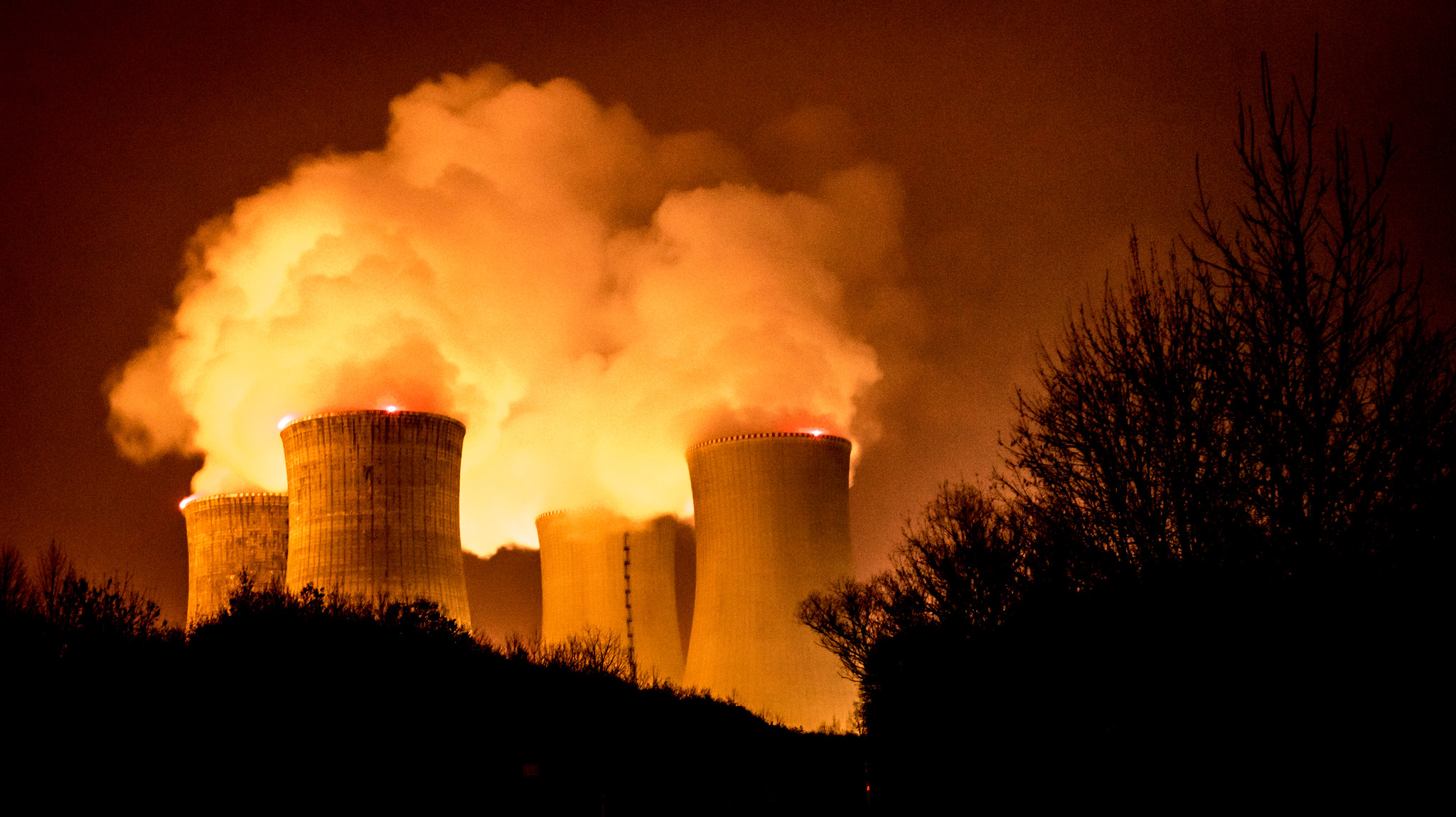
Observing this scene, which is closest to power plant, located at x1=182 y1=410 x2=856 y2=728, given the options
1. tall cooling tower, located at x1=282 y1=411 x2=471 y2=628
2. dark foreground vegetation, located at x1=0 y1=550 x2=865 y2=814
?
tall cooling tower, located at x1=282 y1=411 x2=471 y2=628

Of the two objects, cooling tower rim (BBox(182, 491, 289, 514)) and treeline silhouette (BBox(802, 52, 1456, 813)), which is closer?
treeline silhouette (BBox(802, 52, 1456, 813))

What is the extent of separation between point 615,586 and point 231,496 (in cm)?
740

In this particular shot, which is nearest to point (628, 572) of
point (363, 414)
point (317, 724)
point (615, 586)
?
point (615, 586)

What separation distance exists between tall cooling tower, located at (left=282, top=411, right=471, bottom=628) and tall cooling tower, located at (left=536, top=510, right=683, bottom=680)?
6.57 metres

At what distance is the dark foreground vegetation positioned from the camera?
744cm

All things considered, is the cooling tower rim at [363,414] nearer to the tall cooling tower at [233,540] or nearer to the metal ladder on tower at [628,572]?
the tall cooling tower at [233,540]

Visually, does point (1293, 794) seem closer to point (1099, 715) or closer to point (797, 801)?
point (1099, 715)

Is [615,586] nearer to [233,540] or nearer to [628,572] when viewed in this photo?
[628,572]

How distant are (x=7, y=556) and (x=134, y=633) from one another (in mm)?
3555

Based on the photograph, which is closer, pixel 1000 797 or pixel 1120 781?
pixel 1120 781

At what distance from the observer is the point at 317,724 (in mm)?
9094

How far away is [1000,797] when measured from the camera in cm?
793

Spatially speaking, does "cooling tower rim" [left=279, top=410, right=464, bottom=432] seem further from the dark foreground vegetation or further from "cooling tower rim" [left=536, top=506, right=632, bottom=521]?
"cooling tower rim" [left=536, top=506, right=632, bottom=521]

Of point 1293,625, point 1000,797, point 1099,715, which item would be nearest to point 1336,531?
point 1293,625
